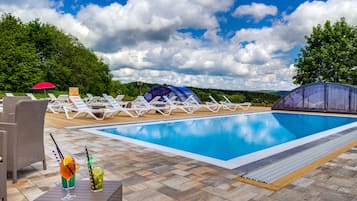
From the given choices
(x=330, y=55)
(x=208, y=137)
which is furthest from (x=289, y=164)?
(x=330, y=55)

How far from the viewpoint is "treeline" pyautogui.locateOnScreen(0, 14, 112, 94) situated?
19781mm

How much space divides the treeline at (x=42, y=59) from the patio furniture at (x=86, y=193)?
839 inches

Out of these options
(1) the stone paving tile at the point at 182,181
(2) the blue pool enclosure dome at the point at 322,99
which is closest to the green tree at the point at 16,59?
(2) the blue pool enclosure dome at the point at 322,99

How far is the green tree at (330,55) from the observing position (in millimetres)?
19053

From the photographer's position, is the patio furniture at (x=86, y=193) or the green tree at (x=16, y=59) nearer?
the patio furniture at (x=86, y=193)

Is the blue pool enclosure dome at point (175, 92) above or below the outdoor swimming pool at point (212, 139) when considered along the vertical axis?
above

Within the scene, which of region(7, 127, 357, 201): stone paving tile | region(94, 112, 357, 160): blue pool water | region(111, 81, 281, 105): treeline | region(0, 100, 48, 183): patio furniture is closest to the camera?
region(7, 127, 357, 201): stone paving tile

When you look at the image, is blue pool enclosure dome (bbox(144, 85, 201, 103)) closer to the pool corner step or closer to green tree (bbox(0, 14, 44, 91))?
the pool corner step

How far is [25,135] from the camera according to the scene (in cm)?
298

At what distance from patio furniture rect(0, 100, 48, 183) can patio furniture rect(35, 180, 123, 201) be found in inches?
57.5

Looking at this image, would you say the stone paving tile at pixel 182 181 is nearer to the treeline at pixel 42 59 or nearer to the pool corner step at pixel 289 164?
the pool corner step at pixel 289 164

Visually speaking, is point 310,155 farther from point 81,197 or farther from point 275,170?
point 81,197

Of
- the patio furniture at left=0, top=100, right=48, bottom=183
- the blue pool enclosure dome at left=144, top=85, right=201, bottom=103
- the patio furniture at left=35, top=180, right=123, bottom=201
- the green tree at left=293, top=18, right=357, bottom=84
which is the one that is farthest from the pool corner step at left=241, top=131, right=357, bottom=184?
the green tree at left=293, top=18, right=357, bottom=84

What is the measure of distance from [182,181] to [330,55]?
67.4 ft
